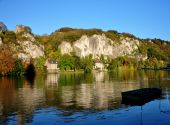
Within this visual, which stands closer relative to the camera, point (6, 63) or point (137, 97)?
point (137, 97)

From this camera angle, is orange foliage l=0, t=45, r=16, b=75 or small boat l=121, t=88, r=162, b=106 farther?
orange foliage l=0, t=45, r=16, b=75

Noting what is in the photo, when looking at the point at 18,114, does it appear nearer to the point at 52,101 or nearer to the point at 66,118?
the point at 66,118

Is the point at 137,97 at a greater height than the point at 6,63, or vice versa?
the point at 6,63

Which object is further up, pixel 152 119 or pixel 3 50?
pixel 3 50

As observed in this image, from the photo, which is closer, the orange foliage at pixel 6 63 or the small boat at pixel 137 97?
the small boat at pixel 137 97

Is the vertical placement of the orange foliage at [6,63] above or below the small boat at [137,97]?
above

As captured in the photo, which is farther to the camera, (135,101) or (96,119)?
(135,101)

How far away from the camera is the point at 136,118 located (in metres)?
38.0

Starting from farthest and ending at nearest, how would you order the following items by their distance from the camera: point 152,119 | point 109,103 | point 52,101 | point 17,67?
point 17,67 → point 52,101 → point 109,103 → point 152,119

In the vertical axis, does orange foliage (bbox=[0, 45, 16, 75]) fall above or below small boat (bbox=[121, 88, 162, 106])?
above

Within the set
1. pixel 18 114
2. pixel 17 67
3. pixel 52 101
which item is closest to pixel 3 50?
pixel 17 67

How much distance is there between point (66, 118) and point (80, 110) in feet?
19.6

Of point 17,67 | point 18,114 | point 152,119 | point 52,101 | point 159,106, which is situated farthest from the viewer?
point 17,67

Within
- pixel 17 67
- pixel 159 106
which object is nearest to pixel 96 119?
pixel 159 106
